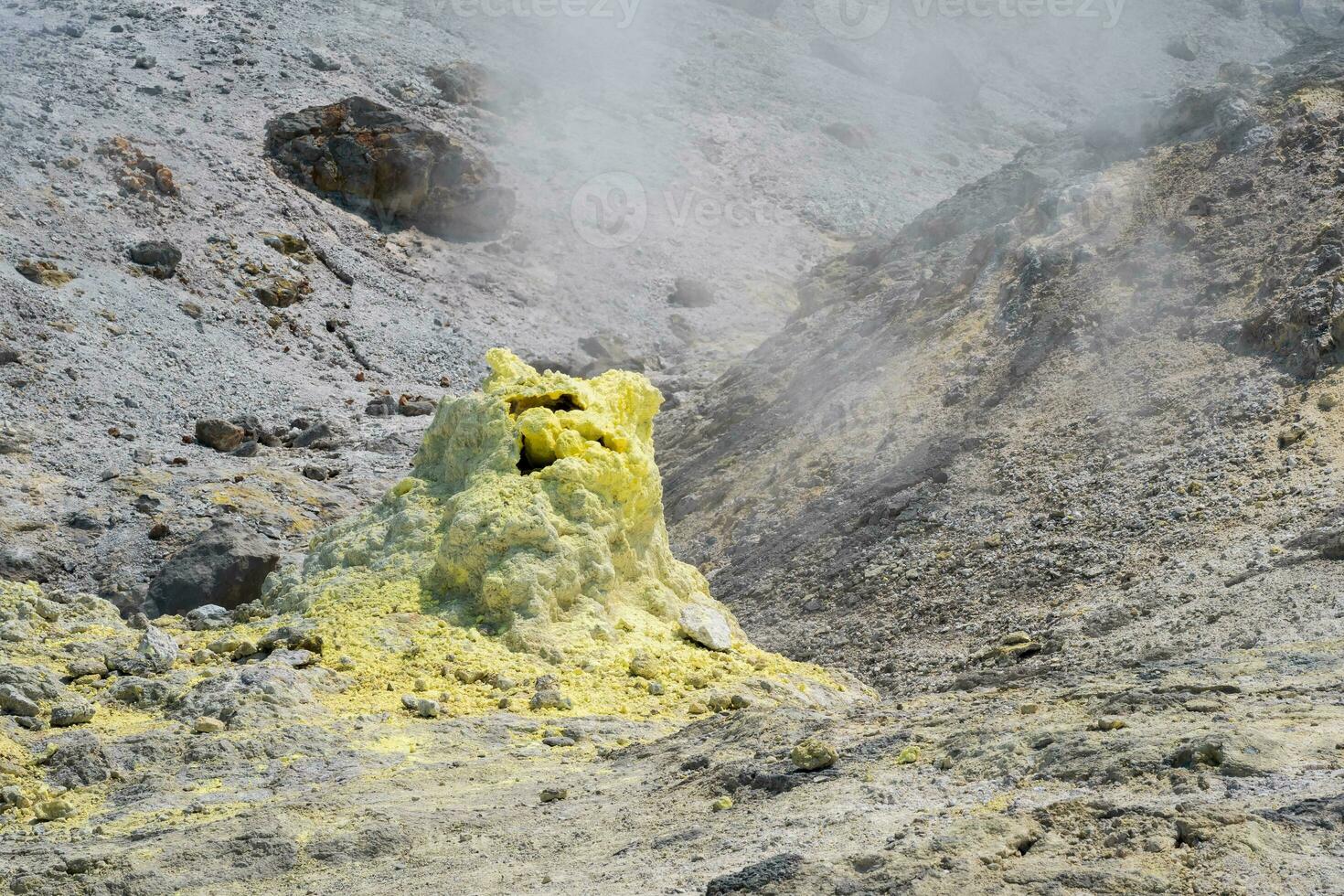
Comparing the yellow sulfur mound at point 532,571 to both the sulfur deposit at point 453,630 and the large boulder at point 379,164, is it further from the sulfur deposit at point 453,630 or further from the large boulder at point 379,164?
Answer: the large boulder at point 379,164

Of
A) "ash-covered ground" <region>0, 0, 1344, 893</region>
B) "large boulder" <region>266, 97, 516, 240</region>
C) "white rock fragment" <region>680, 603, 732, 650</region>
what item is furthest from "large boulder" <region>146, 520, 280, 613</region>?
"large boulder" <region>266, 97, 516, 240</region>

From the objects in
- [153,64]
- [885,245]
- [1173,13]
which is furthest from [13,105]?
[1173,13]

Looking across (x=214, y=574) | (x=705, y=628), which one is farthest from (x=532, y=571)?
(x=214, y=574)

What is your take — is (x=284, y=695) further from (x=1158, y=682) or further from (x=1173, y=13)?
(x=1173, y=13)

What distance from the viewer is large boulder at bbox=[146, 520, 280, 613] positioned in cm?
1206

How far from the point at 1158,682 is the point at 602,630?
139 inches

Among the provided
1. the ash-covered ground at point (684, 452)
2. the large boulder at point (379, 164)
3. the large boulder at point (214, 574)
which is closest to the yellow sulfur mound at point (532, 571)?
the ash-covered ground at point (684, 452)

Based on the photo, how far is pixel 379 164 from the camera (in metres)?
26.9

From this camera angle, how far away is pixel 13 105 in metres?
23.7

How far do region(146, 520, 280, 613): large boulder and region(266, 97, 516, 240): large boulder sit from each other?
15048mm

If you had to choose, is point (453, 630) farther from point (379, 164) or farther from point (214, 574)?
point (379, 164)

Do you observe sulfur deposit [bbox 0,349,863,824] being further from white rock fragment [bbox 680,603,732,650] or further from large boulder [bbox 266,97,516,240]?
large boulder [bbox 266,97,516,240]

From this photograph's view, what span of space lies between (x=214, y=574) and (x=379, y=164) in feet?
52.7

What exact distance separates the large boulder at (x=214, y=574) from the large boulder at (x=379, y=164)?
49.4ft
